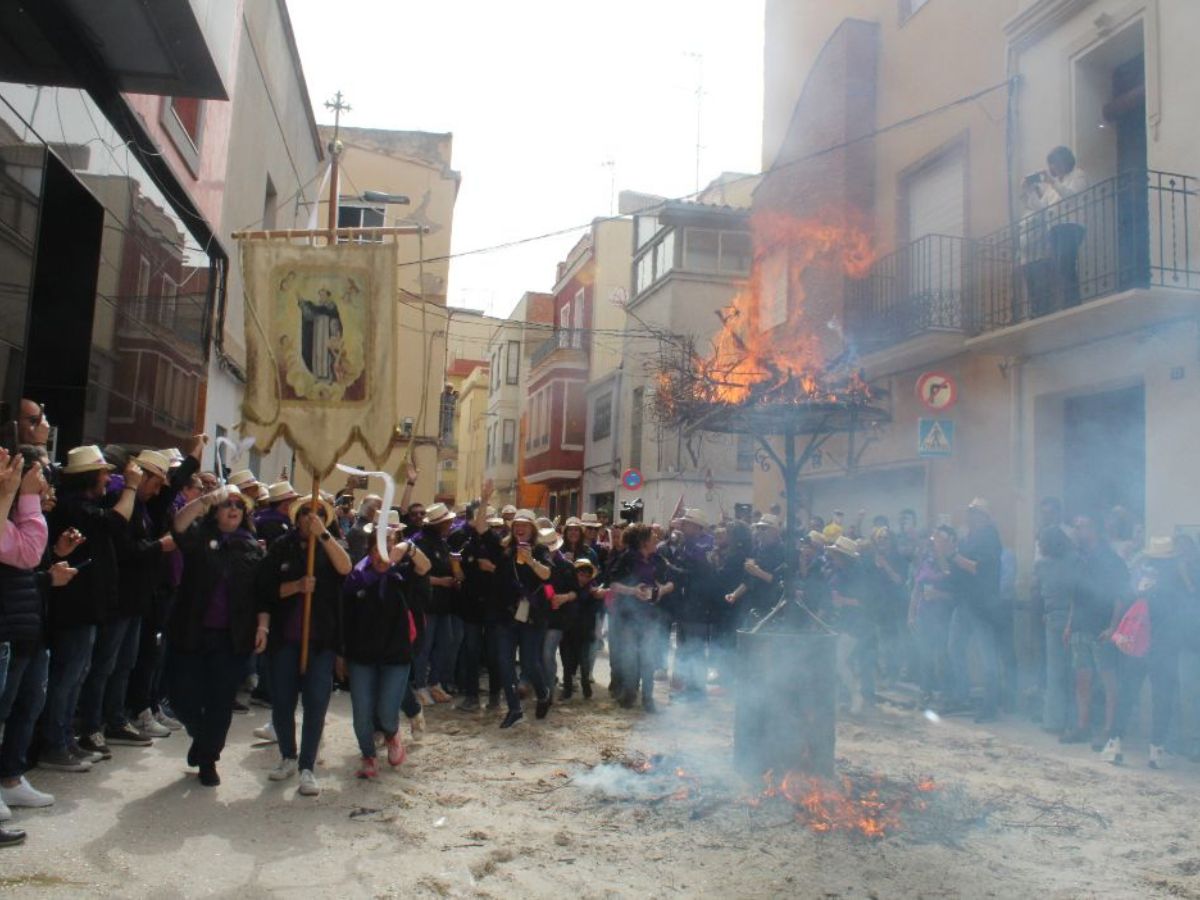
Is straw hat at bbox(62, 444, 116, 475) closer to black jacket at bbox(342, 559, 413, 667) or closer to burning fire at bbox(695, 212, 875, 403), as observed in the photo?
black jacket at bbox(342, 559, 413, 667)

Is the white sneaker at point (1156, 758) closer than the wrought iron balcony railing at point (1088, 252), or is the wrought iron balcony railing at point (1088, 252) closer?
the white sneaker at point (1156, 758)

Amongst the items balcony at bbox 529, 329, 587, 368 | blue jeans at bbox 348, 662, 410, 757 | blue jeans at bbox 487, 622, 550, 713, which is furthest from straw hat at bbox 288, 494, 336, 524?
balcony at bbox 529, 329, 587, 368

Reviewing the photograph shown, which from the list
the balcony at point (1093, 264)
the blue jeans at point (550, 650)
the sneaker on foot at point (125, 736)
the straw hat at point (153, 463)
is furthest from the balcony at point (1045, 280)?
the sneaker on foot at point (125, 736)

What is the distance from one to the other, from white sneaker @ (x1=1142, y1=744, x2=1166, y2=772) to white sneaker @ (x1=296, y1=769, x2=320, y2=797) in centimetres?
622

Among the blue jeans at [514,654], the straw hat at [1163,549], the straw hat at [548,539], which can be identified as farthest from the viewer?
the straw hat at [548,539]

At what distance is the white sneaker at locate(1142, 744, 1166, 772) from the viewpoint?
7.79m

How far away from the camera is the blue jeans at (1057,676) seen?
29.6 feet

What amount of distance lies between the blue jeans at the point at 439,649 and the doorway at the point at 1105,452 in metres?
6.66

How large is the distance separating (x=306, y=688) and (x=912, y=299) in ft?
33.7

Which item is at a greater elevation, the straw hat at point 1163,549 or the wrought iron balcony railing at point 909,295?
the wrought iron balcony railing at point 909,295

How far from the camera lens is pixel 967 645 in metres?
10.4

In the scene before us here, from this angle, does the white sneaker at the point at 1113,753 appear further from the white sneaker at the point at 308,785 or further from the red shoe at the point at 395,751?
the white sneaker at the point at 308,785

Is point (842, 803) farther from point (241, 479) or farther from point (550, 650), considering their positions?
point (241, 479)

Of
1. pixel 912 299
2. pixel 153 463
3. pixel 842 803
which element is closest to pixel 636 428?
pixel 912 299
